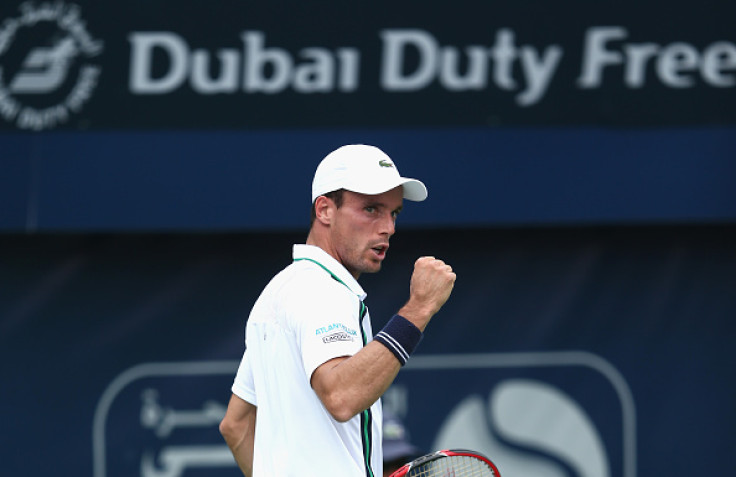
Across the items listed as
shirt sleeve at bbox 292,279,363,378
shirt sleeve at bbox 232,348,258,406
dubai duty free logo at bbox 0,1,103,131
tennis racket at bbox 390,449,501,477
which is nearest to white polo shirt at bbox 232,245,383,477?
shirt sleeve at bbox 292,279,363,378

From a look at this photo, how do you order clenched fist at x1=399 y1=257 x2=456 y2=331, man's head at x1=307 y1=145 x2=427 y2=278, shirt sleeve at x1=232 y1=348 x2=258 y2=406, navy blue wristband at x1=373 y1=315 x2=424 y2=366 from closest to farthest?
navy blue wristband at x1=373 y1=315 x2=424 y2=366 → clenched fist at x1=399 y1=257 x2=456 y2=331 → man's head at x1=307 y1=145 x2=427 y2=278 → shirt sleeve at x1=232 y1=348 x2=258 y2=406

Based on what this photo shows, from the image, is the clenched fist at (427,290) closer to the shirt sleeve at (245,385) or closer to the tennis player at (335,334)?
the tennis player at (335,334)

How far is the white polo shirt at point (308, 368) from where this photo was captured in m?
2.59

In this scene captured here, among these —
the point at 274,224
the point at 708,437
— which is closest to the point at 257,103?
the point at 274,224

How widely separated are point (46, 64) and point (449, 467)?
3.48m

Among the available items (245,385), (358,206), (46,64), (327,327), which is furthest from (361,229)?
(46,64)

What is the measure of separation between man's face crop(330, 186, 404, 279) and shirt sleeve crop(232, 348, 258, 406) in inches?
17.3

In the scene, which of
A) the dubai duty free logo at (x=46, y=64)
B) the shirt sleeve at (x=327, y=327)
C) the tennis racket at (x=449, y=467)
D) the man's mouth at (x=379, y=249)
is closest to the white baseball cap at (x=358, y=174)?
the man's mouth at (x=379, y=249)

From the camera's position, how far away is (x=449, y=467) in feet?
9.78

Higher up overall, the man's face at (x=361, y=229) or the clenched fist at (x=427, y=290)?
the man's face at (x=361, y=229)

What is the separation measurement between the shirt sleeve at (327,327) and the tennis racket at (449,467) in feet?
1.25

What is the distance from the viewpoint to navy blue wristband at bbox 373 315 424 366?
2.53m

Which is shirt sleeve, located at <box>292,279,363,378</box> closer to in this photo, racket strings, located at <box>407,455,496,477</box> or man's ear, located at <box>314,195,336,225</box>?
man's ear, located at <box>314,195,336,225</box>

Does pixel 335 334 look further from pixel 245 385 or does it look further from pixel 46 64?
pixel 46 64
